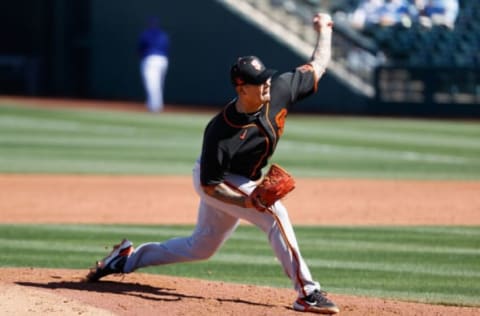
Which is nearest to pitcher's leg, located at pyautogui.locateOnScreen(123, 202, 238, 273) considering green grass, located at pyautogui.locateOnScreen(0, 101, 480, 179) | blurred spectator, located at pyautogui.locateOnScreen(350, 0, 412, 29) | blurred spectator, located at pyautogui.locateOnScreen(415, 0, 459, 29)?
green grass, located at pyautogui.locateOnScreen(0, 101, 480, 179)

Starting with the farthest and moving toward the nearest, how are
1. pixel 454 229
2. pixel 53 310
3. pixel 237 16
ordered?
1. pixel 237 16
2. pixel 454 229
3. pixel 53 310

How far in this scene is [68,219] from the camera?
11.2m

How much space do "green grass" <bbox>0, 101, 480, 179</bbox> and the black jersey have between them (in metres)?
8.89

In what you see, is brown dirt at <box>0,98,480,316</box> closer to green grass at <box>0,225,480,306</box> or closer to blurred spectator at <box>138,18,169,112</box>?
green grass at <box>0,225,480,306</box>

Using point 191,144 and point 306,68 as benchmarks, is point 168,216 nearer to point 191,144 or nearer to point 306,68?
point 306,68

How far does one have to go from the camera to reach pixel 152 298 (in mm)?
6961

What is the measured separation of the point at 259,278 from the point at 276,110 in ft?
6.51

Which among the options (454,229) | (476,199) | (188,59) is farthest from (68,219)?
(188,59)

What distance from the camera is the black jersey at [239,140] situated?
641 centimetres

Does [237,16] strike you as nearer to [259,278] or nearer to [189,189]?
[189,189]

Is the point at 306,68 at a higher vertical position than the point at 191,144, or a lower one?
higher

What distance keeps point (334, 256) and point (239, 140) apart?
2992 mm

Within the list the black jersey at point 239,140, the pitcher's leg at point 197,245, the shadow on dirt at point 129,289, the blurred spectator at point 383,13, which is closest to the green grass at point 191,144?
the blurred spectator at point 383,13

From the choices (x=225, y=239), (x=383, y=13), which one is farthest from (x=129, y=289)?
(x=383, y=13)
